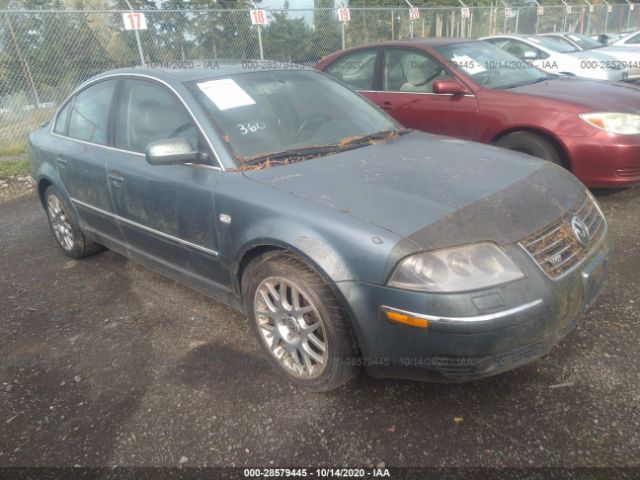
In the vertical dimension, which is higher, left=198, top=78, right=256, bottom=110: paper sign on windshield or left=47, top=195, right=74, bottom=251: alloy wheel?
left=198, top=78, right=256, bottom=110: paper sign on windshield

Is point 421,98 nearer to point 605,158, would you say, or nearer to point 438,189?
point 605,158

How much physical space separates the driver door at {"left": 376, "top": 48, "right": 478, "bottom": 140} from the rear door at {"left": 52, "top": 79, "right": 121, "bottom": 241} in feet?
9.94

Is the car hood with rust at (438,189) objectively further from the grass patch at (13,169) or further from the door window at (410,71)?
the grass patch at (13,169)

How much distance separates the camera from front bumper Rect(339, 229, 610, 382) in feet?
6.06

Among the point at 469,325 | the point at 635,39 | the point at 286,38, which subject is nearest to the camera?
the point at 469,325

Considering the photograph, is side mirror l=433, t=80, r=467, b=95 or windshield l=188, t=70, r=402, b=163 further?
side mirror l=433, t=80, r=467, b=95

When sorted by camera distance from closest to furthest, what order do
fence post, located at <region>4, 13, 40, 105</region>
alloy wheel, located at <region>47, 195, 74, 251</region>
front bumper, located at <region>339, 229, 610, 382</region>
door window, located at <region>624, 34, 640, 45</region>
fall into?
1. front bumper, located at <region>339, 229, 610, 382</region>
2. alloy wheel, located at <region>47, 195, 74, 251</region>
3. fence post, located at <region>4, 13, 40, 105</region>
4. door window, located at <region>624, 34, 640, 45</region>

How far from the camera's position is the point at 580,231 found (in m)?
2.22

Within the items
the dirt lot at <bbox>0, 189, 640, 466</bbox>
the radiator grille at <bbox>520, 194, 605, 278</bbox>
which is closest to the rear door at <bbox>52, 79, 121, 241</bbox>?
the dirt lot at <bbox>0, 189, 640, 466</bbox>

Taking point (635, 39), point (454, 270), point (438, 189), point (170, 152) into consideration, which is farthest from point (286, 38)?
point (454, 270)

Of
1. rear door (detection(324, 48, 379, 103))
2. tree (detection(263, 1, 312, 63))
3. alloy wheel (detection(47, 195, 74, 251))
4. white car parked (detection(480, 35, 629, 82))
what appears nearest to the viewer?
alloy wheel (detection(47, 195, 74, 251))

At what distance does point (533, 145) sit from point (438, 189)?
2626 millimetres

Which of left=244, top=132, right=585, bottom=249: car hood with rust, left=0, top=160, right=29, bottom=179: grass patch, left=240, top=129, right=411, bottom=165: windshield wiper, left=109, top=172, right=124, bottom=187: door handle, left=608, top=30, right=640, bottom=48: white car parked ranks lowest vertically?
left=0, top=160, right=29, bottom=179: grass patch

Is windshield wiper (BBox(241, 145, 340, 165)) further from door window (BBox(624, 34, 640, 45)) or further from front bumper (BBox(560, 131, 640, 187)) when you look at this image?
door window (BBox(624, 34, 640, 45))
